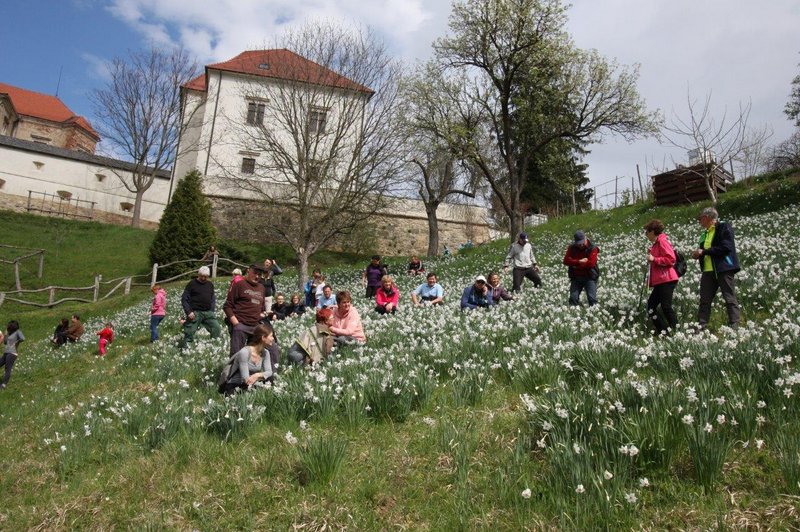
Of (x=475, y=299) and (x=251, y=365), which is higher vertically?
(x=475, y=299)

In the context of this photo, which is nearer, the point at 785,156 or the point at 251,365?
the point at 251,365

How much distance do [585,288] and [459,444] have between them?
289 inches

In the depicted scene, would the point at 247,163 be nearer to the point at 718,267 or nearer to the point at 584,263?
the point at 584,263

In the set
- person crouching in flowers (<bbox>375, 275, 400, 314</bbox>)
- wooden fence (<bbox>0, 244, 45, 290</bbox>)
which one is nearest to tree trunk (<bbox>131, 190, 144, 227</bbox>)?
wooden fence (<bbox>0, 244, 45, 290</bbox>)

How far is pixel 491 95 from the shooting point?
91.2 ft

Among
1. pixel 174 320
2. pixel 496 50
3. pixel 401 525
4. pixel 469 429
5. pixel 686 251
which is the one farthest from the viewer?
pixel 496 50

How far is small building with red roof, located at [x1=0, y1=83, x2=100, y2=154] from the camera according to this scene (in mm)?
67250

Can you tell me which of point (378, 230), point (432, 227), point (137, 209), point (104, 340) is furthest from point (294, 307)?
point (137, 209)

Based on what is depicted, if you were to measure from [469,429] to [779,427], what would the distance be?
225 cm

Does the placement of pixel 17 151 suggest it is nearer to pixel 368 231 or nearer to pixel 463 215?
pixel 368 231

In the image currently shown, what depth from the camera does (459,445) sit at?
4254 millimetres

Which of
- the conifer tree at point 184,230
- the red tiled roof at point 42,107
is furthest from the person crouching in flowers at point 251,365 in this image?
the red tiled roof at point 42,107

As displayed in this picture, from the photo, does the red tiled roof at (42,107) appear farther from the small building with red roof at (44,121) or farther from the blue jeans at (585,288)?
the blue jeans at (585,288)

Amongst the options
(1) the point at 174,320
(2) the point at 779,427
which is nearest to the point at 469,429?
(2) the point at 779,427
